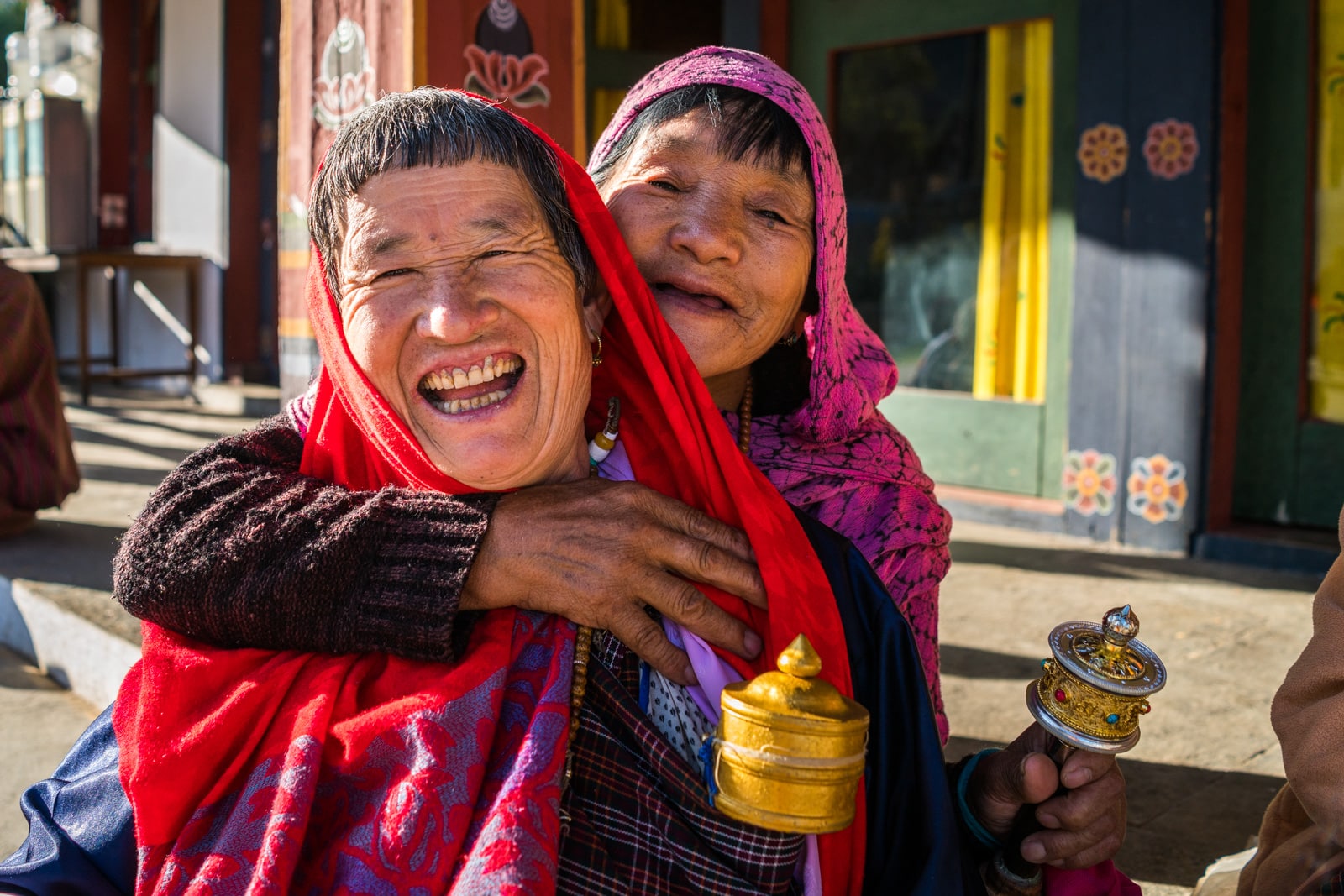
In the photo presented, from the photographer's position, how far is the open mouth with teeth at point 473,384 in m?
1.56

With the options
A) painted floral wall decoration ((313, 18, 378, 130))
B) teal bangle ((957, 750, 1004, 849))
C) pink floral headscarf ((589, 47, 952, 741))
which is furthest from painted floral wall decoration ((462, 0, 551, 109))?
teal bangle ((957, 750, 1004, 849))

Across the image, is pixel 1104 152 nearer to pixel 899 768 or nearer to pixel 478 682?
pixel 899 768

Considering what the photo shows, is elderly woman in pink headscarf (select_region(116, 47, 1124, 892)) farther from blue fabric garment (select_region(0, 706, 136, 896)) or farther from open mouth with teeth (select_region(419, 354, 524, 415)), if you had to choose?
blue fabric garment (select_region(0, 706, 136, 896))

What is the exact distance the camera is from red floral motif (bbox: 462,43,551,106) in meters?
3.29

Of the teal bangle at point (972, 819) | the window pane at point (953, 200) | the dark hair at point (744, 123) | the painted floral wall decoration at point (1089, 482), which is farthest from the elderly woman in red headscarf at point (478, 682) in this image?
the window pane at point (953, 200)

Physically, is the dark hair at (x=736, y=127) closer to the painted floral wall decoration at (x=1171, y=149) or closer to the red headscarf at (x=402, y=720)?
the red headscarf at (x=402, y=720)

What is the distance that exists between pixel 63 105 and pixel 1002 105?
34.1 feet

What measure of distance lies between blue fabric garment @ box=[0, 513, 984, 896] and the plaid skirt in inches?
6.1

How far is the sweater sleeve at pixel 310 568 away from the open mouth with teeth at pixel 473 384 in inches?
5.3

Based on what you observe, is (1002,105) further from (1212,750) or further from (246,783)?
(246,783)

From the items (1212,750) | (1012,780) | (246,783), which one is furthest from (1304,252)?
(246,783)

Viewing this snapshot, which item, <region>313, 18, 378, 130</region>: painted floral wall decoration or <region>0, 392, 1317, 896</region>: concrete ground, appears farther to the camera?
<region>313, 18, 378, 130</region>: painted floral wall decoration

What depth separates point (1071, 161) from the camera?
17.5 feet

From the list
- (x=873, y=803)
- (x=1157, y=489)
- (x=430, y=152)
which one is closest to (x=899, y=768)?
(x=873, y=803)
